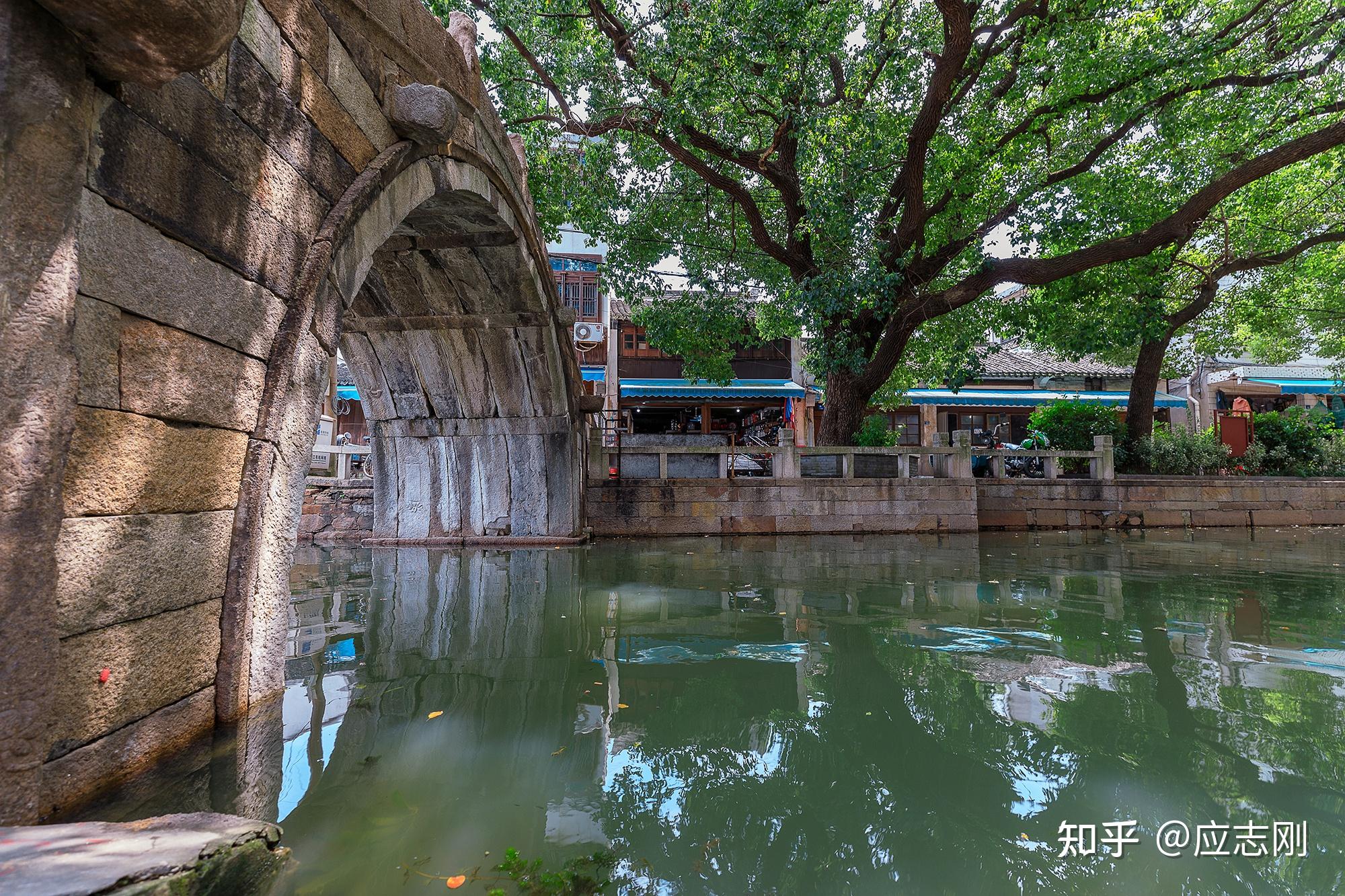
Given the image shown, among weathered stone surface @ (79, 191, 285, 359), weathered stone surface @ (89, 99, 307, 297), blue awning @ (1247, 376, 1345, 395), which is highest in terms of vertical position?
blue awning @ (1247, 376, 1345, 395)

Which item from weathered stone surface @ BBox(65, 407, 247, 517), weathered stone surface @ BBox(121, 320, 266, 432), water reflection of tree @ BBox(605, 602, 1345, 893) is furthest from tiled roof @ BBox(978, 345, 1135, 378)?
weathered stone surface @ BBox(65, 407, 247, 517)

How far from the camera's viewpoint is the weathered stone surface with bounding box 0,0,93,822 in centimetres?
160

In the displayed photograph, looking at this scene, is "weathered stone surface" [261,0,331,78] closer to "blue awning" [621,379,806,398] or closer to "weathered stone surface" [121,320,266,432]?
"weathered stone surface" [121,320,266,432]

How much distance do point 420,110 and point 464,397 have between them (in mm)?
5425

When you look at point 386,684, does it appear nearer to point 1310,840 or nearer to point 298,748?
point 298,748

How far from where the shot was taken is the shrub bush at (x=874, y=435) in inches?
449

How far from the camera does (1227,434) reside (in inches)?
550

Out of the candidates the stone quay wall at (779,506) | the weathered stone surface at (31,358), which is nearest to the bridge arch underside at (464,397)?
the stone quay wall at (779,506)

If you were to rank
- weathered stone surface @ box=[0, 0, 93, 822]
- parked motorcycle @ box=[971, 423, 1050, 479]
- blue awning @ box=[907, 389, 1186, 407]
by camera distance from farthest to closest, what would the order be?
blue awning @ box=[907, 389, 1186, 407] → parked motorcycle @ box=[971, 423, 1050, 479] → weathered stone surface @ box=[0, 0, 93, 822]

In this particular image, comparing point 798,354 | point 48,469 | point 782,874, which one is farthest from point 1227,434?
point 48,469

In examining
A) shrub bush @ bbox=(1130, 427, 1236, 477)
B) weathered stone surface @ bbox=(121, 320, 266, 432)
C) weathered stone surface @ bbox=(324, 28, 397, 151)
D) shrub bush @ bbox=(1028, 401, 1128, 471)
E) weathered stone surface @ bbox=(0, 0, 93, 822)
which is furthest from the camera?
shrub bush @ bbox=(1028, 401, 1128, 471)

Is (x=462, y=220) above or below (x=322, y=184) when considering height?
above

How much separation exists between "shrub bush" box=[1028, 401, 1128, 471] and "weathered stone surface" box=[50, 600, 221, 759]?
14031 mm

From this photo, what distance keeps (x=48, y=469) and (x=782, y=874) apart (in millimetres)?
2161
